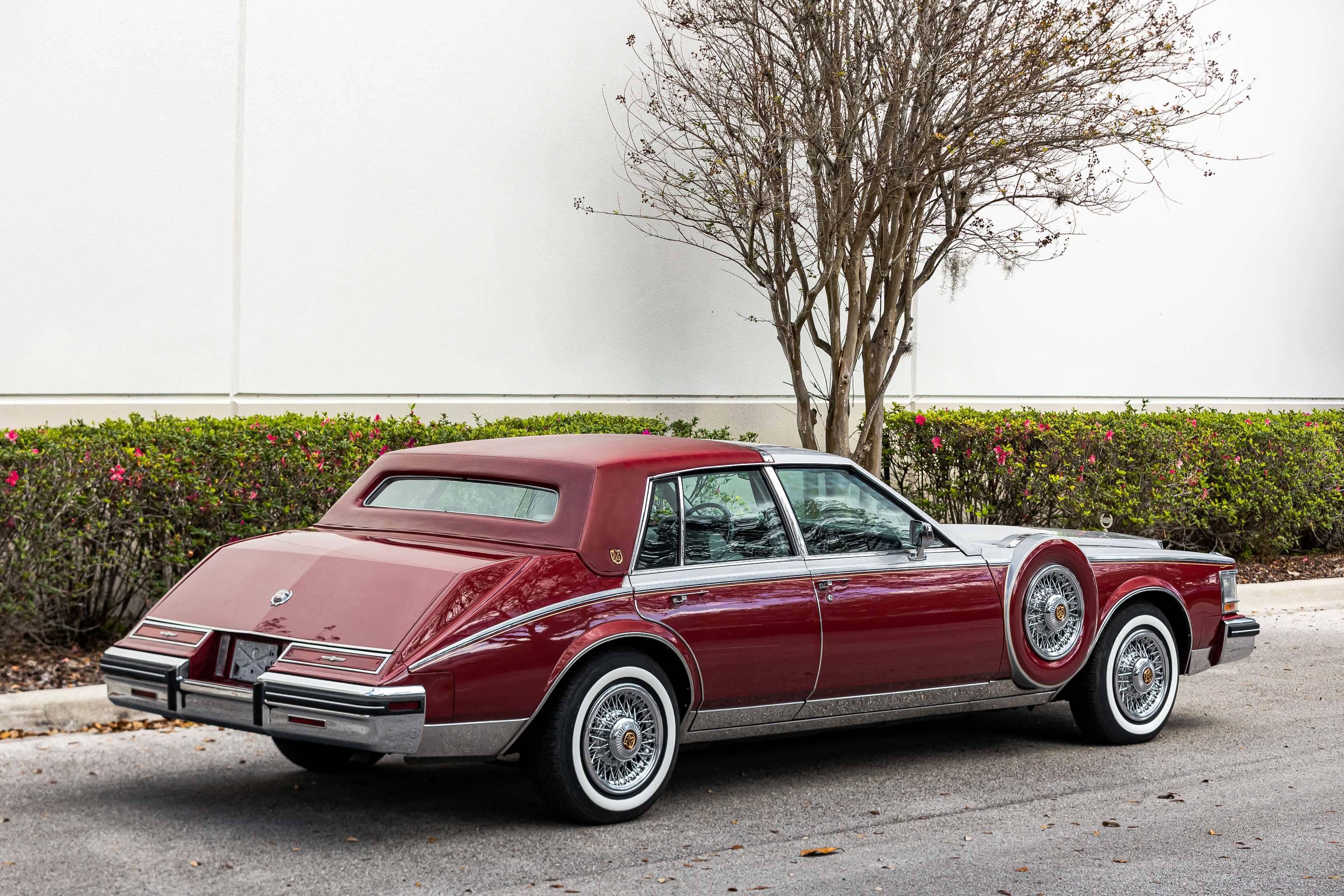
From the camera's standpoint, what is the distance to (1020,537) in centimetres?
724

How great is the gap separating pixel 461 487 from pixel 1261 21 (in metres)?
15.6

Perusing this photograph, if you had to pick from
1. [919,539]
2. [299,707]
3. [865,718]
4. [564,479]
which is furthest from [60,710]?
[919,539]

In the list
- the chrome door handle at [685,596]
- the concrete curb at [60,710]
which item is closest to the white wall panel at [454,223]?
the concrete curb at [60,710]

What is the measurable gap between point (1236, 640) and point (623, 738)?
152 inches

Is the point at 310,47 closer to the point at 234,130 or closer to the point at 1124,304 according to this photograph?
the point at 234,130

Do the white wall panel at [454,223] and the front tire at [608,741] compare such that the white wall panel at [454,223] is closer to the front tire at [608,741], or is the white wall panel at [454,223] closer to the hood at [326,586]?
the hood at [326,586]

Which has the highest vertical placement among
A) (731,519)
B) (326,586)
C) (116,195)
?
(116,195)

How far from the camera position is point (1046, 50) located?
11664mm

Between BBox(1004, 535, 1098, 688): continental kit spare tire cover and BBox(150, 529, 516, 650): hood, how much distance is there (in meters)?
2.62

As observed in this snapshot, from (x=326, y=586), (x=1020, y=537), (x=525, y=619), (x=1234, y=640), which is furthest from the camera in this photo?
(x=1234, y=640)

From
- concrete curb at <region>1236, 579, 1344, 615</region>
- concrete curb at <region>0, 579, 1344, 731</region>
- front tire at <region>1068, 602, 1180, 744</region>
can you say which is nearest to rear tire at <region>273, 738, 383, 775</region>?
concrete curb at <region>0, 579, 1344, 731</region>

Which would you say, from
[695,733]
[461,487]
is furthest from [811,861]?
[461,487]

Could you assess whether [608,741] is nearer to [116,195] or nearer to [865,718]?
[865,718]

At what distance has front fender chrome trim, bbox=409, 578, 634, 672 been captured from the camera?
5148mm
